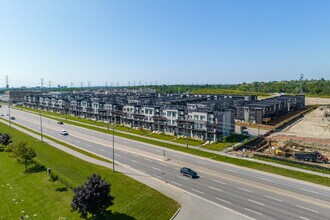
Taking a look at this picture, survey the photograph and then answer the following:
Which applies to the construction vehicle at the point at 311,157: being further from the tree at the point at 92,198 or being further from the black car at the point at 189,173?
the tree at the point at 92,198

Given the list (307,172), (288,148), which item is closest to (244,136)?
(288,148)

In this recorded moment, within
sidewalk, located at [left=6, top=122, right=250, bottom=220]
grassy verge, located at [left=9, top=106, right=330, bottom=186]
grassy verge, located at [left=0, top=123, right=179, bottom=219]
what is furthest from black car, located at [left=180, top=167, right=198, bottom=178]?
grassy verge, located at [left=9, top=106, right=330, bottom=186]

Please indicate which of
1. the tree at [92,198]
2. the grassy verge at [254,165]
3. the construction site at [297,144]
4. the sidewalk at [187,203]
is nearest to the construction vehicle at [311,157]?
the construction site at [297,144]

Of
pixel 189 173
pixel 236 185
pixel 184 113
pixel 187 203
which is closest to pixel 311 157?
pixel 236 185

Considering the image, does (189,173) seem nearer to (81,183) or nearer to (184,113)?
(81,183)

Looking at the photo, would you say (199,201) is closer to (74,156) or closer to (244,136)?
(74,156)
